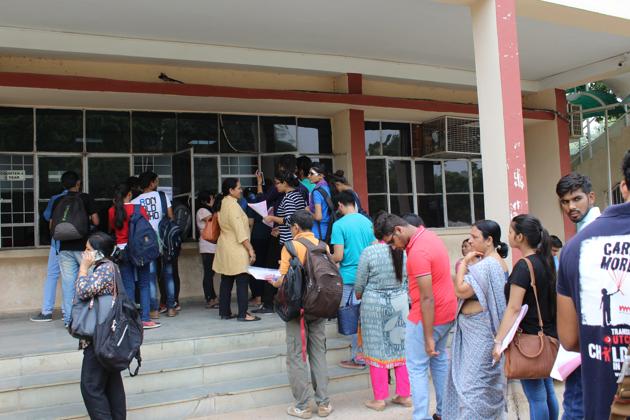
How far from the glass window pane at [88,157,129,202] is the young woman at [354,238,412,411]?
3948 mm

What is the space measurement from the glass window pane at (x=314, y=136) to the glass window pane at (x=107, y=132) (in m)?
2.44

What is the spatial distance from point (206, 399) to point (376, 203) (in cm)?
495

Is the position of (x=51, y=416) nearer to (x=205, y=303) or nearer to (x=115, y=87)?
(x=205, y=303)

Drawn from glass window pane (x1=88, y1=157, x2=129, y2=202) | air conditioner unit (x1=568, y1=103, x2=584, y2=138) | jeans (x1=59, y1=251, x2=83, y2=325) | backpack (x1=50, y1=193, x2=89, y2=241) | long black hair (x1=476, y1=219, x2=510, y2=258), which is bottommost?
jeans (x1=59, y1=251, x2=83, y2=325)

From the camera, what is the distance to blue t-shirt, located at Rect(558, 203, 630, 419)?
188 centimetres

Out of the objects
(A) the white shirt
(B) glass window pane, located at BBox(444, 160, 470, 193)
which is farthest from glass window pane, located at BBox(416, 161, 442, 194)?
(A) the white shirt

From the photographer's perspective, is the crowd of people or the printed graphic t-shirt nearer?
the crowd of people

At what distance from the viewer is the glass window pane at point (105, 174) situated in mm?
6996

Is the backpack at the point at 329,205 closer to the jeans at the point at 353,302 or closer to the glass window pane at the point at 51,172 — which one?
the jeans at the point at 353,302

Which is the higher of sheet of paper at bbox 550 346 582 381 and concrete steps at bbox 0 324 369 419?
sheet of paper at bbox 550 346 582 381

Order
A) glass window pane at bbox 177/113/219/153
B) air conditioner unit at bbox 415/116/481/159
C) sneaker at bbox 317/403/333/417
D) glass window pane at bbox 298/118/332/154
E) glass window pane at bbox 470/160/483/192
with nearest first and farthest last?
1. sneaker at bbox 317/403/333/417
2. glass window pane at bbox 177/113/219/153
3. glass window pane at bbox 298/118/332/154
4. air conditioner unit at bbox 415/116/481/159
5. glass window pane at bbox 470/160/483/192

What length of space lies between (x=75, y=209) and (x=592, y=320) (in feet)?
16.8

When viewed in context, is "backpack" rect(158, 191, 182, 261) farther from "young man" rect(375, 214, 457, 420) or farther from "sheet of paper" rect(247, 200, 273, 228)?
"young man" rect(375, 214, 457, 420)

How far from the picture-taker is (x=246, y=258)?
5.94m
